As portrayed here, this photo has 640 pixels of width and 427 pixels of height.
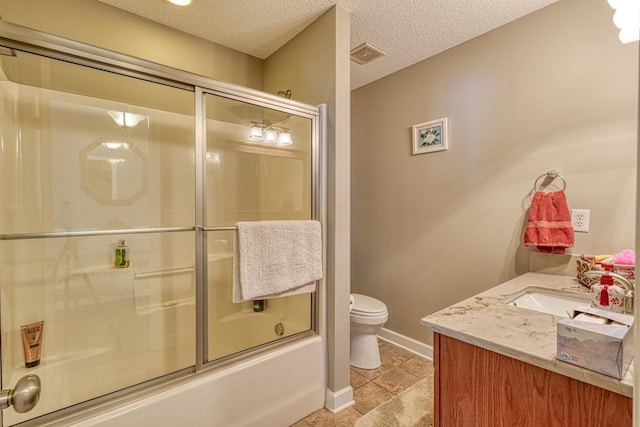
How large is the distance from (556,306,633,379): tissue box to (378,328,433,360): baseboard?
5.52ft

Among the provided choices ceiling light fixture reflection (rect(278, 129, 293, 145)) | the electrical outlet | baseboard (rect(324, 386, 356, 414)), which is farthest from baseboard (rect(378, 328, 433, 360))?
ceiling light fixture reflection (rect(278, 129, 293, 145))

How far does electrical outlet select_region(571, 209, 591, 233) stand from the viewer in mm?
1558

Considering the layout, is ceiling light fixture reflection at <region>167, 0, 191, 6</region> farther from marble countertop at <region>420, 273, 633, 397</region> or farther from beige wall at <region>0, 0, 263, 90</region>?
marble countertop at <region>420, 273, 633, 397</region>

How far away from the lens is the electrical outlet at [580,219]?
1558 mm

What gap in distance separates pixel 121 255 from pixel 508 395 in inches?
82.7

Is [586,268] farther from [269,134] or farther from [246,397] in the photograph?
[269,134]

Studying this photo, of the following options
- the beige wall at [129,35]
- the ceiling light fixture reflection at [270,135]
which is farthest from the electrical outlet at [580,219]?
the beige wall at [129,35]

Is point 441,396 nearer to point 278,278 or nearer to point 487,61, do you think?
point 278,278

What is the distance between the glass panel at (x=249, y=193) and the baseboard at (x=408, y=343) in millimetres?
1065

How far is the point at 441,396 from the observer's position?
98 cm

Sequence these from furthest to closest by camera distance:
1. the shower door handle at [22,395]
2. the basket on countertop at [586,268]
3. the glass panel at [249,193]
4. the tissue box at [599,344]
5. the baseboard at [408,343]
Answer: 1. the baseboard at [408,343]
2. the glass panel at [249,193]
3. the basket on countertop at [586,268]
4. the tissue box at [599,344]
5. the shower door handle at [22,395]

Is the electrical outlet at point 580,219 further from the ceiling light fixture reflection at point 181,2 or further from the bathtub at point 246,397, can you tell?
the ceiling light fixture reflection at point 181,2

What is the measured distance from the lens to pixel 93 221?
5.77 feet

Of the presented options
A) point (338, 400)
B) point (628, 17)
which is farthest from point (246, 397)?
point (628, 17)
